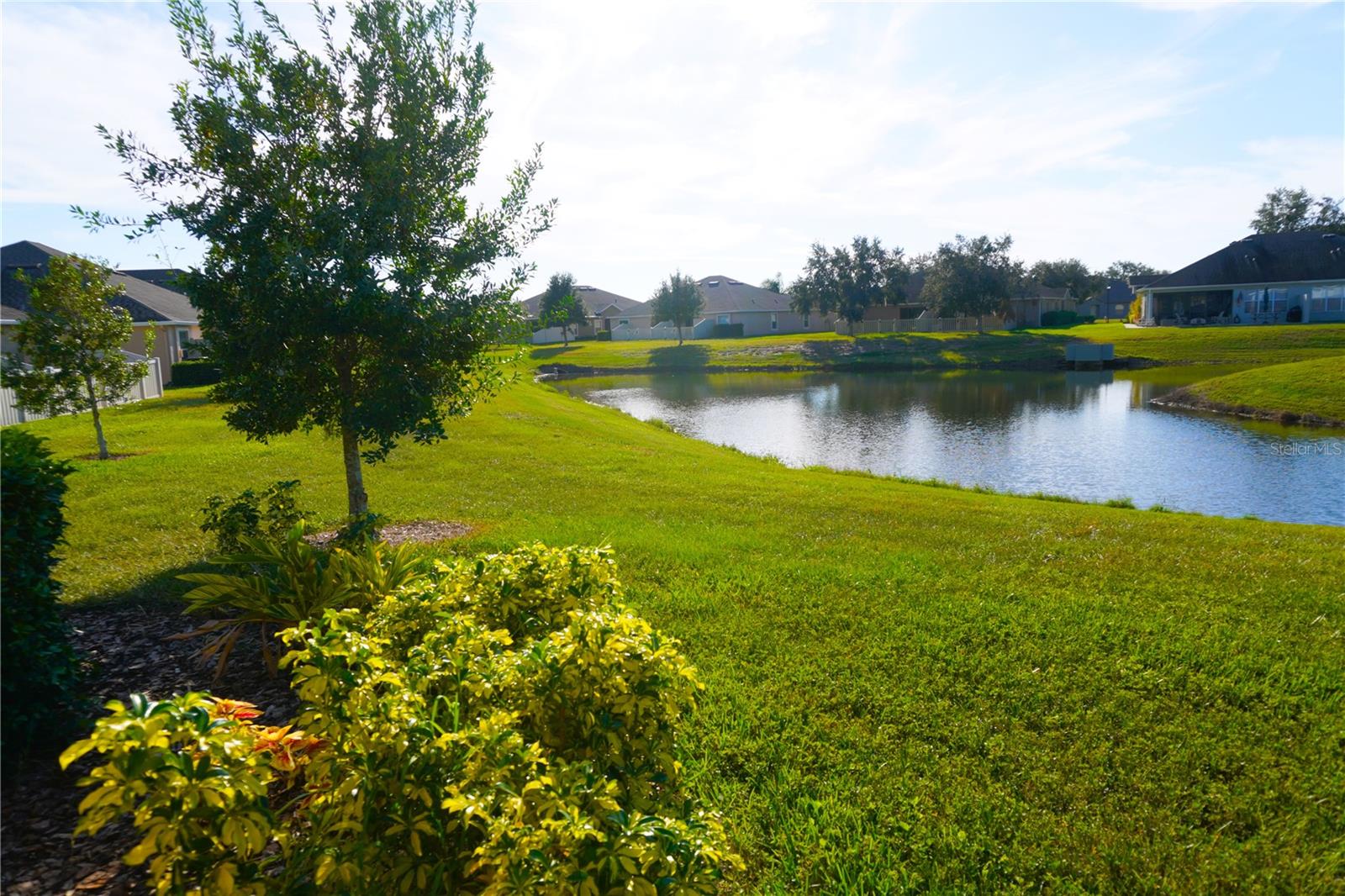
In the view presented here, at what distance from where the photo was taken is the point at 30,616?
427 centimetres

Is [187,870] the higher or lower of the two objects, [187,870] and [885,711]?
the higher

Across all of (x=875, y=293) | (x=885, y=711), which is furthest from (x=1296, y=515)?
(x=875, y=293)

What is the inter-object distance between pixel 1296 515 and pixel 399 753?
692 inches

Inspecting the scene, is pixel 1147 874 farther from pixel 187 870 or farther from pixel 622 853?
pixel 187 870

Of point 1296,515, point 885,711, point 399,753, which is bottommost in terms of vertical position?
point 1296,515

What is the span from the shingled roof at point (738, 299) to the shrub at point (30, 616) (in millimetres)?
79685

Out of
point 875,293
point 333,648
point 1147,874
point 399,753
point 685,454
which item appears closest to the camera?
point 399,753

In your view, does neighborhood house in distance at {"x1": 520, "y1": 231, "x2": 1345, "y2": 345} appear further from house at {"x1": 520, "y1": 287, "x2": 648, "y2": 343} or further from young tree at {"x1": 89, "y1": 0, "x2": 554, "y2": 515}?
young tree at {"x1": 89, "y1": 0, "x2": 554, "y2": 515}

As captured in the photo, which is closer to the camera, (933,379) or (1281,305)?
(933,379)

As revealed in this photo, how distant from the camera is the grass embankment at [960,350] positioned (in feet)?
159

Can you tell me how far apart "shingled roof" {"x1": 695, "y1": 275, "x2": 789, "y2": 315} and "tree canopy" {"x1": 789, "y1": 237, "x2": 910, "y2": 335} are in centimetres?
998

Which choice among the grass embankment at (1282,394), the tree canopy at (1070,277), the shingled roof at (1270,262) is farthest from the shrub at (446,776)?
the tree canopy at (1070,277)

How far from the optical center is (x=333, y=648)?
339cm

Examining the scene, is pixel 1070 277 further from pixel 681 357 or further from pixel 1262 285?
pixel 681 357
